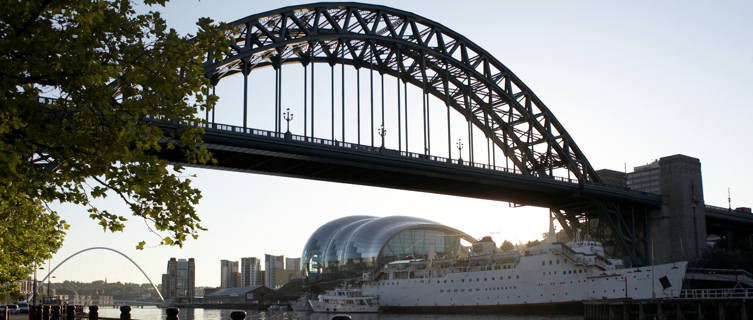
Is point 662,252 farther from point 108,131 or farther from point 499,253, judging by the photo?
point 108,131

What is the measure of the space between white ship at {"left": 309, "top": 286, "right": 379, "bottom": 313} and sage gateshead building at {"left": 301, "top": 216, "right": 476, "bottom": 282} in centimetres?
3110

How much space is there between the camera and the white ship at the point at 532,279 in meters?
62.1

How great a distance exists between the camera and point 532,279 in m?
69.4

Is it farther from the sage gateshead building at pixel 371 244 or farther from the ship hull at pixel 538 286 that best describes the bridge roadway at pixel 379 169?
the sage gateshead building at pixel 371 244

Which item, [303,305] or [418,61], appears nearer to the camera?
[418,61]

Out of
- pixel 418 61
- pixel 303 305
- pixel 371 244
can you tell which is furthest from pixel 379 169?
pixel 371 244

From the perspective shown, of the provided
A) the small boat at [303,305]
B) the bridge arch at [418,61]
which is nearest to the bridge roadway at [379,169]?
the bridge arch at [418,61]

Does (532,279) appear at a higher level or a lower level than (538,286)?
higher

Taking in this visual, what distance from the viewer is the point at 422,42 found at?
227 ft

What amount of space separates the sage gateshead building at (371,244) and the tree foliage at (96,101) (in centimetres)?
11526

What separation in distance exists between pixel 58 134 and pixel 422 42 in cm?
6010

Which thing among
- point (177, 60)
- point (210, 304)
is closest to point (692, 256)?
point (177, 60)

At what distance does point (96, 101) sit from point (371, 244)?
401ft

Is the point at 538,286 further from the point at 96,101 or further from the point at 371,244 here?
the point at 371,244
